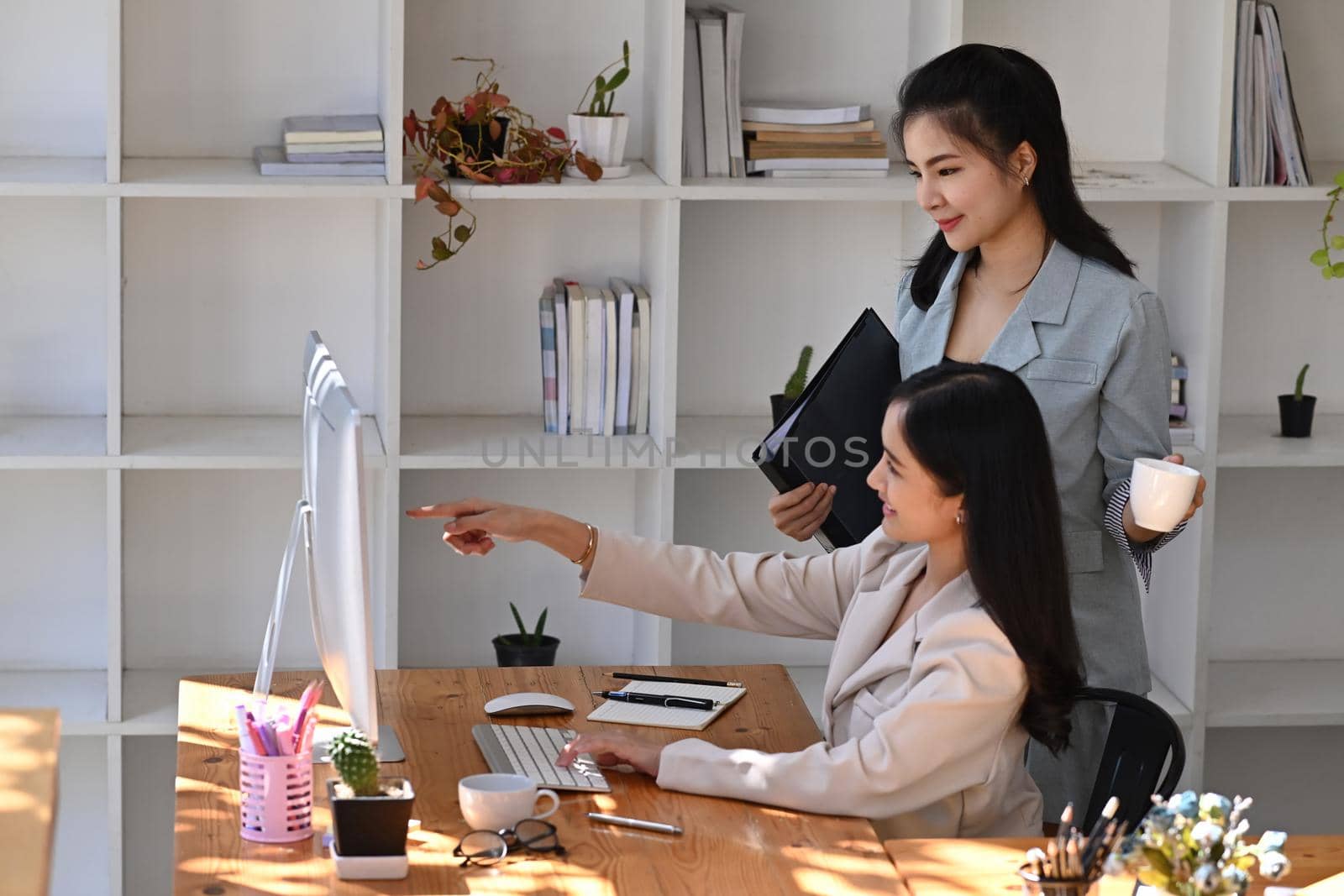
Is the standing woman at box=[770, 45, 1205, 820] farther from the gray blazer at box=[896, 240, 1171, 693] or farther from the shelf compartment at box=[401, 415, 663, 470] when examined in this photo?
the shelf compartment at box=[401, 415, 663, 470]

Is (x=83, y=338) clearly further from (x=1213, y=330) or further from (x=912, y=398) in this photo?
(x=1213, y=330)

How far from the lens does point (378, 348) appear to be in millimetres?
3242

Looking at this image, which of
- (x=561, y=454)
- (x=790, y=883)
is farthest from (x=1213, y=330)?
(x=790, y=883)

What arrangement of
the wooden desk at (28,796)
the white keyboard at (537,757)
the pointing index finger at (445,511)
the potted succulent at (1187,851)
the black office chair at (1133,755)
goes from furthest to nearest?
1. the pointing index finger at (445,511)
2. the black office chair at (1133,755)
3. the white keyboard at (537,757)
4. the wooden desk at (28,796)
5. the potted succulent at (1187,851)

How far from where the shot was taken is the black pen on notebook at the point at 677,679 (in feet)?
7.71

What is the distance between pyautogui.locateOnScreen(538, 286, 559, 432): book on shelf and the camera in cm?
321

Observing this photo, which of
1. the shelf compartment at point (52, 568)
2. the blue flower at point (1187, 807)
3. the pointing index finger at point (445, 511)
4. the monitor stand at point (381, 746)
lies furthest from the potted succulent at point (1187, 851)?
the shelf compartment at point (52, 568)

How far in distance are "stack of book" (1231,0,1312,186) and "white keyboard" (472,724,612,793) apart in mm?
1867

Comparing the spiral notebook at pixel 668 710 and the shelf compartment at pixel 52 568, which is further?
the shelf compartment at pixel 52 568

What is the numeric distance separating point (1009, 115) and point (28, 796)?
148 cm

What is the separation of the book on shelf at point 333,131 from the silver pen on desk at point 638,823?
5.26 ft

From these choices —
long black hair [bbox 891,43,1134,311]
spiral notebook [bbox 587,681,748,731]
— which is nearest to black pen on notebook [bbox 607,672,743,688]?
spiral notebook [bbox 587,681,748,731]

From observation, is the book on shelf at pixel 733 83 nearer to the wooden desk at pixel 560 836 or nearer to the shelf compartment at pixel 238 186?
the shelf compartment at pixel 238 186

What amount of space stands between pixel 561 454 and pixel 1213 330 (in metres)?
1.26
